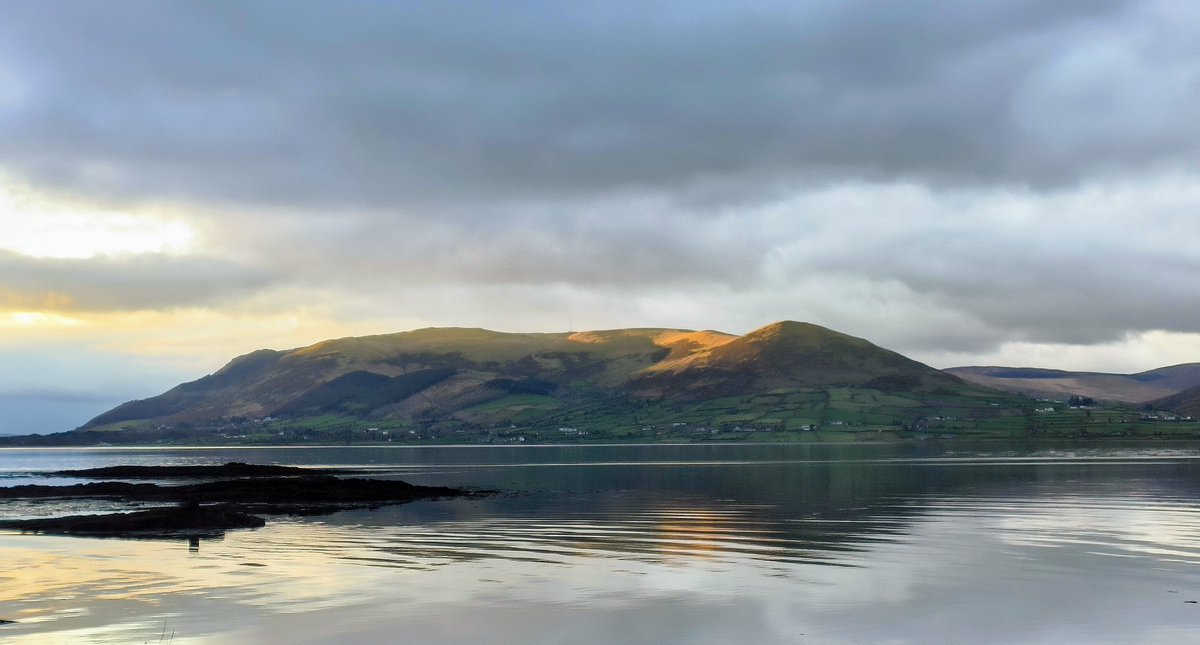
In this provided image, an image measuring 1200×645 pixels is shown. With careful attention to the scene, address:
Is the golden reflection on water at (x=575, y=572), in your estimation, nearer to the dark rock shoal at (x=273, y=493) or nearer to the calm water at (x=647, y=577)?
the calm water at (x=647, y=577)

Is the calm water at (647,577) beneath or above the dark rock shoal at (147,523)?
beneath

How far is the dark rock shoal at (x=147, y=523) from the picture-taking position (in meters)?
59.5

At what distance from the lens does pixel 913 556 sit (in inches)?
1757

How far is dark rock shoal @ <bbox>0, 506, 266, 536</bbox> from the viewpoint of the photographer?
59500 mm

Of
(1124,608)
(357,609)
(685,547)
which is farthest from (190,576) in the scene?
(1124,608)

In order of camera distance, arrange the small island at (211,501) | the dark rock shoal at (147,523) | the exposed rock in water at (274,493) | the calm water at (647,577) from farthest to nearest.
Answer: the exposed rock in water at (274,493) < the small island at (211,501) < the dark rock shoal at (147,523) < the calm water at (647,577)

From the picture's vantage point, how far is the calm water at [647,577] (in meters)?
29.4

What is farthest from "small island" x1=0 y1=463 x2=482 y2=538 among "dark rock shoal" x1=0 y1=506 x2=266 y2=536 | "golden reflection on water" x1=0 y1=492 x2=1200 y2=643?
"golden reflection on water" x1=0 y1=492 x2=1200 y2=643

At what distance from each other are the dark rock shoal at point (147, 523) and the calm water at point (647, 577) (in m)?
3.25

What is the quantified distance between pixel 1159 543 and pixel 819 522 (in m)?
18.0

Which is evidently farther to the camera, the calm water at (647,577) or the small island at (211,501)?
the small island at (211,501)

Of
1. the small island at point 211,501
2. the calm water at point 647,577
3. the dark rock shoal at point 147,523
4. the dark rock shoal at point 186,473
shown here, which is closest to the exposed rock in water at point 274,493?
the small island at point 211,501

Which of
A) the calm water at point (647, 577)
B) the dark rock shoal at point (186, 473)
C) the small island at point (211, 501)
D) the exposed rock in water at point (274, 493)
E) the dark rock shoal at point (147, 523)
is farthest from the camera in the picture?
the dark rock shoal at point (186, 473)

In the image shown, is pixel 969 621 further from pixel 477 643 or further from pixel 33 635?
pixel 33 635
